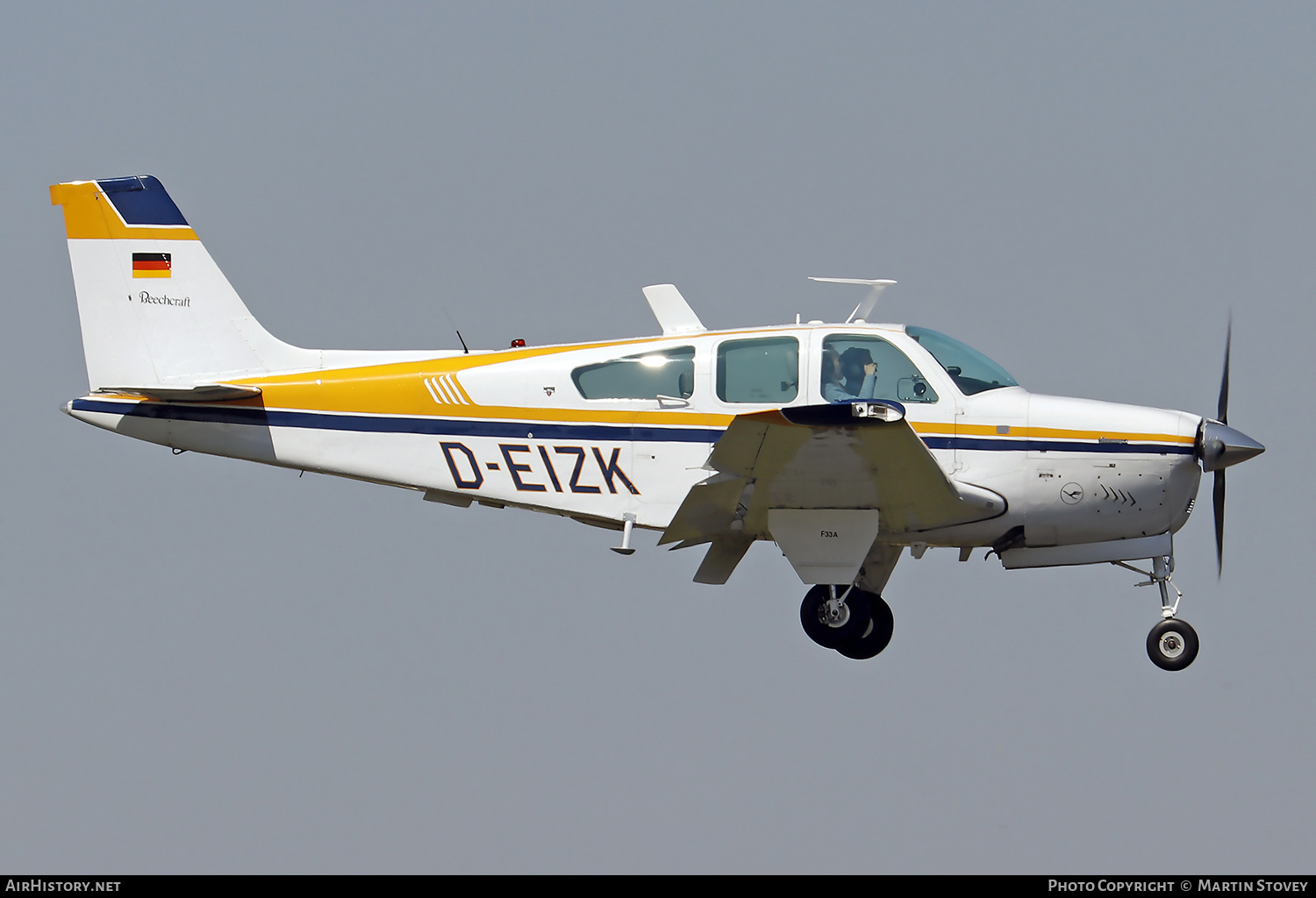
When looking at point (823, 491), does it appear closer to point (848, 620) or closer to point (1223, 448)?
point (848, 620)

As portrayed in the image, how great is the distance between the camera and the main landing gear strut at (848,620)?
40.4 ft

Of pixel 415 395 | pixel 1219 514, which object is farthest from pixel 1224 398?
pixel 415 395

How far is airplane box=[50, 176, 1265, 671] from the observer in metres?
11.6

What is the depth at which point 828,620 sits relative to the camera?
12.3 meters

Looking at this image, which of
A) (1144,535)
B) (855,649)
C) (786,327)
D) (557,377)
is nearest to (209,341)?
(557,377)

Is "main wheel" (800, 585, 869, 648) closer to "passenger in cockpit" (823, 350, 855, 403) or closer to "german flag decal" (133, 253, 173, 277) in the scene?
"passenger in cockpit" (823, 350, 855, 403)

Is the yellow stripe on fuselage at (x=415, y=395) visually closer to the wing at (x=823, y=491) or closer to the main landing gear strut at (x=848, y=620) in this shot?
the wing at (x=823, y=491)

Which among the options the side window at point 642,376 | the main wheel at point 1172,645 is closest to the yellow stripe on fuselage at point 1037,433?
the main wheel at point 1172,645

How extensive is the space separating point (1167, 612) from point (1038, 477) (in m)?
1.65

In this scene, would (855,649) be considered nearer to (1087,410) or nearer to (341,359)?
(1087,410)

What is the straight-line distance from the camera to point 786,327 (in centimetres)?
1176

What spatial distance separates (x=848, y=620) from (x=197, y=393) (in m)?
6.24

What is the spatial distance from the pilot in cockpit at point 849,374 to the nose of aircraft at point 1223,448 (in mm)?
2773

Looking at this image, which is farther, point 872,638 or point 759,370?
point 872,638
